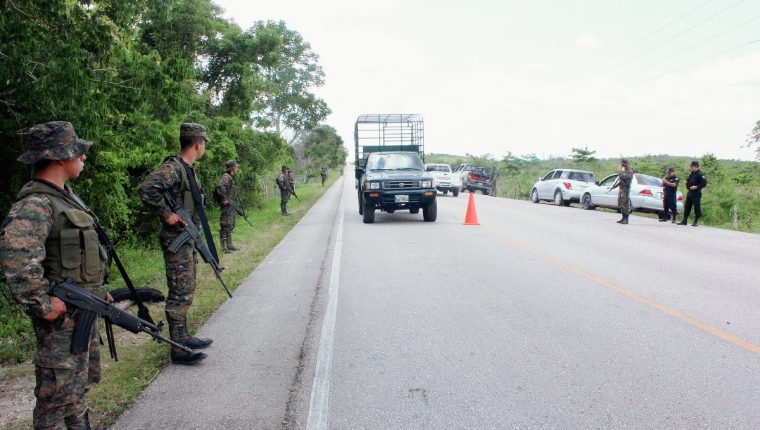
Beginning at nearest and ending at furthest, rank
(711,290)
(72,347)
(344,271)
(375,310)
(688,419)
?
(72,347) → (688,419) → (375,310) → (711,290) → (344,271)

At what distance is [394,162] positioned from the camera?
50.2 feet

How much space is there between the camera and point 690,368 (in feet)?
13.2

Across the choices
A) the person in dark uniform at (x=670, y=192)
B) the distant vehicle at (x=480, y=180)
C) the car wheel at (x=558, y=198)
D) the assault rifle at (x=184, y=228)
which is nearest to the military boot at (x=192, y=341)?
the assault rifle at (x=184, y=228)

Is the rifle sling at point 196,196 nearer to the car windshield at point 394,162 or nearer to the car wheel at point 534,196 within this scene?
the car windshield at point 394,162

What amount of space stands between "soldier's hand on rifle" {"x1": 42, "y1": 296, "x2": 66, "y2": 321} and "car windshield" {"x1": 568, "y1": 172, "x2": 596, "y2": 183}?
2190cm

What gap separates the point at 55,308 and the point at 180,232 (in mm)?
1710

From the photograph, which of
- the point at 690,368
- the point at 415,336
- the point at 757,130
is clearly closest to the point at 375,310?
the point at 415,336

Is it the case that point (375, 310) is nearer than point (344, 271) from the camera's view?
Yes

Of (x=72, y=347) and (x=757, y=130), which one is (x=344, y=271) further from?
(x=757, y=130)

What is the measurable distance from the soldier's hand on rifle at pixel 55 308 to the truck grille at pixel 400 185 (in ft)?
37.5

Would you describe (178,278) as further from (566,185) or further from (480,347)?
(566,185)

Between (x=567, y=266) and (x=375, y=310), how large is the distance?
150 inches

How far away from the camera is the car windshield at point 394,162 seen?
15.1 metres

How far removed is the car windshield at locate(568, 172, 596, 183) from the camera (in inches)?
866
